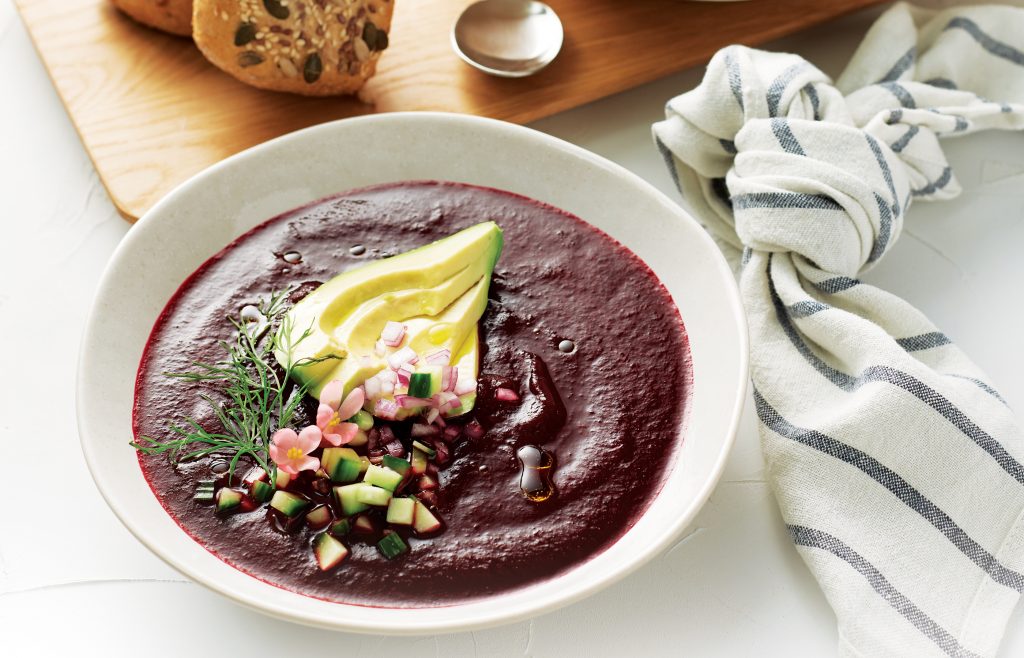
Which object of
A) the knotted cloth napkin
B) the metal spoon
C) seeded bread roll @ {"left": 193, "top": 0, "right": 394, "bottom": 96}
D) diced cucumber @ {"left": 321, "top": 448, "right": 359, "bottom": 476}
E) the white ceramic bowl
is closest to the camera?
the white ceramic bowl

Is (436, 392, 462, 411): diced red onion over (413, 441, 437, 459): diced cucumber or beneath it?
over

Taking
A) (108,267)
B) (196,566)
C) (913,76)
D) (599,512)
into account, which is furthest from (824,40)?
(196,566)

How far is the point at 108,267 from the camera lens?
6.48 feet

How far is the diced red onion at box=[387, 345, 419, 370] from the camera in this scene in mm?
1807

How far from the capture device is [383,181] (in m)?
2.27

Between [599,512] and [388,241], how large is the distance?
738mm

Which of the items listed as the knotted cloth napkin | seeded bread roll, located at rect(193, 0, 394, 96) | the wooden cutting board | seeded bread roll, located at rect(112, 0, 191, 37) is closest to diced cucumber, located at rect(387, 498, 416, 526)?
the knotted cloth napkin

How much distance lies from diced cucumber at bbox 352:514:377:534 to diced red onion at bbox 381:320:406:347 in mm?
336

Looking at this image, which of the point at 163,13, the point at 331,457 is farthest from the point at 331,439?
the point at 163,13

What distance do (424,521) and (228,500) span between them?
327 millimetres

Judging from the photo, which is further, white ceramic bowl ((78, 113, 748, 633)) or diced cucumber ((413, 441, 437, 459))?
diced cucumber ((413, 441, 437, 459))

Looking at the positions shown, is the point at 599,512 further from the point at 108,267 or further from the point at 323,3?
the point at 323,3

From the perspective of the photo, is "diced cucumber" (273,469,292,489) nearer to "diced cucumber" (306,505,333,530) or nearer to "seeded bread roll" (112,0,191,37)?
"diced cucumber" (306,505,333,530)

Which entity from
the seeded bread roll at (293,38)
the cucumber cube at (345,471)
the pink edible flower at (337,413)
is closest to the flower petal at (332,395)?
the pink edible flower at (337,413)
